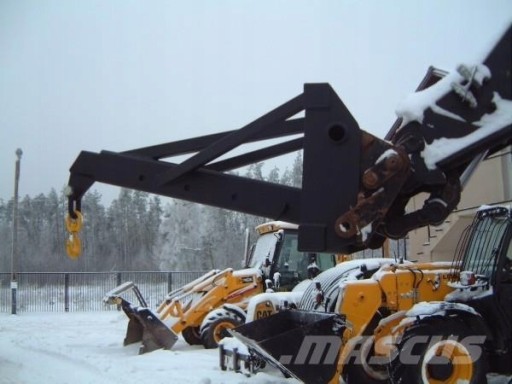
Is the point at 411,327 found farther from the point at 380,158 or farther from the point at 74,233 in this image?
the point at 74,233

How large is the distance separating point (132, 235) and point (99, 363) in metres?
74.0

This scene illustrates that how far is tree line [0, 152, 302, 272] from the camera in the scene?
60.0 meters

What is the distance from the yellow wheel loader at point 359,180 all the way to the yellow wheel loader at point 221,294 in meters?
5.98

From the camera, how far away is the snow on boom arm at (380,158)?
4.59 meters

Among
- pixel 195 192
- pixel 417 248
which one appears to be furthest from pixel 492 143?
pixel 417 248

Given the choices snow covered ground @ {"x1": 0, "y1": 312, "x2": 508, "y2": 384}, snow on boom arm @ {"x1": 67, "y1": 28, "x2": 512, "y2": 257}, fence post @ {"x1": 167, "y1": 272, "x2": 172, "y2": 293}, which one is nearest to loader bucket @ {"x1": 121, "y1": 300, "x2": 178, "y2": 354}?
snow covered ground @ {"x1": 0, "y1": 312, "x2": 508, "y2": 384}

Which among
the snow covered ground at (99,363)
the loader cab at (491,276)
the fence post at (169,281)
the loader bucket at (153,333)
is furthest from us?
the fence post at (169,281)

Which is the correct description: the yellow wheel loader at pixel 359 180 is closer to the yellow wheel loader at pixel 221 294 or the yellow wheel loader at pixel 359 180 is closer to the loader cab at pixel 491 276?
the loader cab at pixel 491 276

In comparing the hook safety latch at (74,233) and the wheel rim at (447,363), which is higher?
the hook safety latch at (74,233)

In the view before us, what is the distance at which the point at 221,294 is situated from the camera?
43.8 feet

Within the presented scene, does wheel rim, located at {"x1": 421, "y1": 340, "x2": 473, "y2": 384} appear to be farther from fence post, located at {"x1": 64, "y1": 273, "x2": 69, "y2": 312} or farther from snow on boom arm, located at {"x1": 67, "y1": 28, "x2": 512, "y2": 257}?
fence post, located at {"x1": 64, "y1": 273, "x2": 69, "y2": 312}

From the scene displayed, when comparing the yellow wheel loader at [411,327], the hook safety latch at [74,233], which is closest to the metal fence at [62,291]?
the yellow wheel loader at [411,327]

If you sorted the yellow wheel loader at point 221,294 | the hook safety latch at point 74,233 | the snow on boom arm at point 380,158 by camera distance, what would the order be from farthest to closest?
the yellow wheel loader at point 221,294 → the hook safety latch at point 74,233 → the snow on boom arm at point 380,158

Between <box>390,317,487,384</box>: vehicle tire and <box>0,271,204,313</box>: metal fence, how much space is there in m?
20.8
